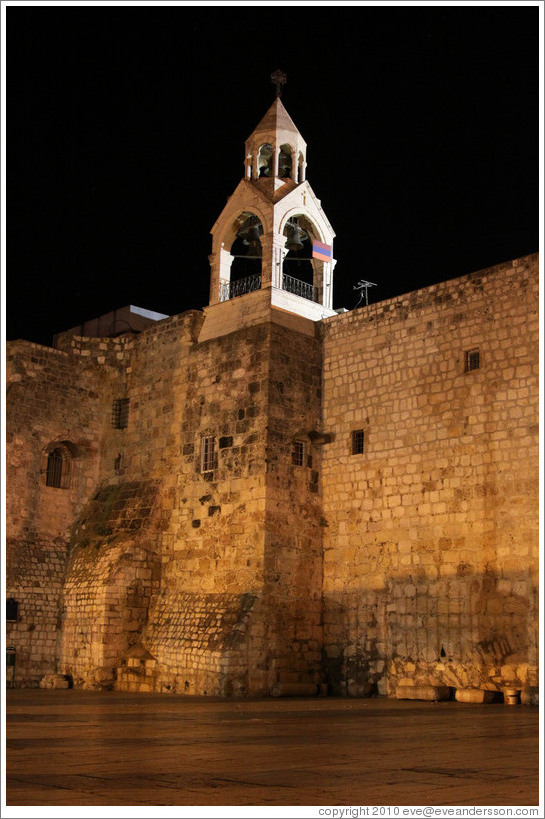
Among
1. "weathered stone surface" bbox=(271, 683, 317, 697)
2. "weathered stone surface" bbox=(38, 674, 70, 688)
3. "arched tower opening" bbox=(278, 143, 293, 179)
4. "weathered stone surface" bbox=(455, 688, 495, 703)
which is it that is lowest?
"weathered stone surface" bbox=(38, 674, 70, 688)

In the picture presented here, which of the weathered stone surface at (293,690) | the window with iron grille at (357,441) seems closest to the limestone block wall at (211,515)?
the weathered stone surface at (293,690)

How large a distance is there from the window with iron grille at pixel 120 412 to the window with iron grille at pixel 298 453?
4682mm

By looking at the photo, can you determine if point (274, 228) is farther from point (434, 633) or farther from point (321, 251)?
point (434, 633)

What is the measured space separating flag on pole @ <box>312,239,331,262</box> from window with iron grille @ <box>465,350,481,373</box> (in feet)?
15.5

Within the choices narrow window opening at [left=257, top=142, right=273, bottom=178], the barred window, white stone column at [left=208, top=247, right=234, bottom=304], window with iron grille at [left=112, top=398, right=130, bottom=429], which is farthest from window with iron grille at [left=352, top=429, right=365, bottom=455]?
narrow window opening at [left=257, top=142, right=273, bottom=178]

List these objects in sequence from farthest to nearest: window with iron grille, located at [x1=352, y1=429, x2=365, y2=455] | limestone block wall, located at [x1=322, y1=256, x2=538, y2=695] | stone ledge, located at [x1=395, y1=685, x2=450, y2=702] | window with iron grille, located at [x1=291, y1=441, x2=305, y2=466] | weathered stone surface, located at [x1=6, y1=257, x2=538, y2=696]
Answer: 1. window with iron grille, located at [x1=291, y1=441, x2=305, y2=466]
2. window with iron grille, located at [x1=352, y1=429, x2=365, y2=455]
3. weathered stone surface, located at [x1=6, y1=257, x2=538, y2=696]
4. limestone block wall, located at [x1=322, y1=256, x2=538, y2=695]
5. stone ledge, located at [x1=395, y1=685, x2=450, y2=702]

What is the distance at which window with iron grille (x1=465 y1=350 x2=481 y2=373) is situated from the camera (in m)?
15.3

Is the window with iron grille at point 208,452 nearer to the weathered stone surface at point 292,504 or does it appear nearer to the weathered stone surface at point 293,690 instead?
the weathered stone surface at point 292,504

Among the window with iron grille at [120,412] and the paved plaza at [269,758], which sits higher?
the window with iron grille at [120,412]

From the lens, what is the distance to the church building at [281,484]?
48.3 ft

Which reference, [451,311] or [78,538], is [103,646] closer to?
[78,538]

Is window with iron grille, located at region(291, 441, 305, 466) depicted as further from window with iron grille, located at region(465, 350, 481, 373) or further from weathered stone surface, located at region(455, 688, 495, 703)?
weathered stone surface, located at region(455, 688, 495, 703)

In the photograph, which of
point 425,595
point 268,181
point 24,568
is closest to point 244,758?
point 425,595

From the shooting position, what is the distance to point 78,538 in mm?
19531
